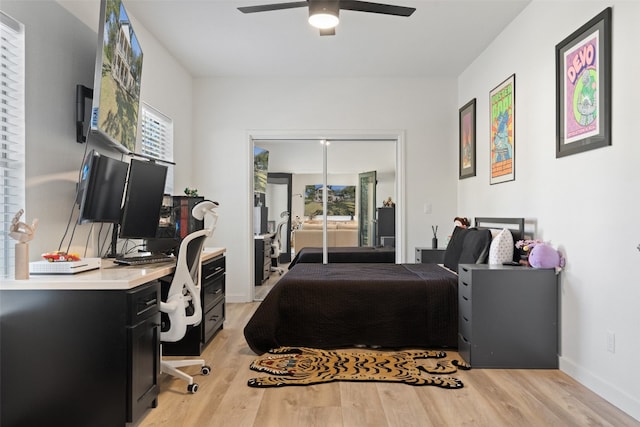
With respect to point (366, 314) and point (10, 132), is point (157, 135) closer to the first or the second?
point (10, 132)

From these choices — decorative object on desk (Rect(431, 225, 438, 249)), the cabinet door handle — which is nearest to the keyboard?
the cabinet door handle

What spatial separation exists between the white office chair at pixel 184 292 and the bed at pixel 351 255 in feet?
9.09

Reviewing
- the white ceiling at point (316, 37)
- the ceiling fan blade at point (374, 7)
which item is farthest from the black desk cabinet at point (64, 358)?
the ceiling fan blade at point (374, 7)

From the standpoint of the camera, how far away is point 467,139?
5258 millimetres

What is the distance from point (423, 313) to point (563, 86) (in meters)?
1.99

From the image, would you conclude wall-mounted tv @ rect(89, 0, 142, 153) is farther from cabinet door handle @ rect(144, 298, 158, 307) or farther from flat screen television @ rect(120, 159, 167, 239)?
cabinet door handle @ rect(144, 298, 158, 307)

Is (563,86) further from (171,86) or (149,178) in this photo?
(171,86)

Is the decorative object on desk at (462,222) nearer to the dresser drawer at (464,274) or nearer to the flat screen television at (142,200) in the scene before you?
the dresser drawer at (464,274)

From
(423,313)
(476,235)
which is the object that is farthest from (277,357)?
(476,235)

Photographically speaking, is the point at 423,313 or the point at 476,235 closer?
the point at 423,313

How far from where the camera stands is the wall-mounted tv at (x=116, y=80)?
271 cm

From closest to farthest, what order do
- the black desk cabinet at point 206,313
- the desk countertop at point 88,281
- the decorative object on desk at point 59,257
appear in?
the desk countertop at point 88,281
the decorative object on desk at point 59,257
the black desk cabinet at point 206,313

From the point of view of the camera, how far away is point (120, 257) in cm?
296

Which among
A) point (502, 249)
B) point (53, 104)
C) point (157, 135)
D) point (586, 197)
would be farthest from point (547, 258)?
point (157, 135)
